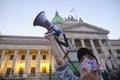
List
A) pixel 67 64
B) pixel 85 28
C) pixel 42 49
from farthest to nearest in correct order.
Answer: pixel 85 28 → pixel 42 49 → pixel 67 64

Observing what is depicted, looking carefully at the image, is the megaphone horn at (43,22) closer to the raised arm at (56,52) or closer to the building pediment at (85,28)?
the raised arm at (56,52)

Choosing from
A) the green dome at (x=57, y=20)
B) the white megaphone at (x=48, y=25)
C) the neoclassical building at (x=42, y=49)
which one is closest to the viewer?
the white megaphone at (x=48, y=25)

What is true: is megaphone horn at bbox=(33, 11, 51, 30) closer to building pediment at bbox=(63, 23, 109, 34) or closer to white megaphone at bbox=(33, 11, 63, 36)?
white megaphone at bbox=(33, 11, 63, 36)

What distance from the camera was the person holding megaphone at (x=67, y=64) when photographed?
1.20 metres

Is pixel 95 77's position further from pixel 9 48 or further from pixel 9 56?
pixel 9 56

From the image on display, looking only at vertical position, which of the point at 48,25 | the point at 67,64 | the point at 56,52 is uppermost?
the point at 48,25

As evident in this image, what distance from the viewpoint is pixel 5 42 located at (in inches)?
1178

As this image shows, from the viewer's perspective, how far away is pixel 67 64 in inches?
64.4

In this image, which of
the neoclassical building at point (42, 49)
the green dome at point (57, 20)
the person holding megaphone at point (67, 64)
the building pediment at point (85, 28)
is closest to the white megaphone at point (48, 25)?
the person holding megaphone at point (67, 64)

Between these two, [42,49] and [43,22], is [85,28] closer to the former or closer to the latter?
Answer: [42,49]

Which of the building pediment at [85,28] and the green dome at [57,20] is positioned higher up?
the green dome at [57,20]

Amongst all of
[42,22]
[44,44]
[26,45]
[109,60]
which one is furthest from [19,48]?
[42,22]

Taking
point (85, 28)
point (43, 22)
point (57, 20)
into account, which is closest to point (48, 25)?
point (43, 22)

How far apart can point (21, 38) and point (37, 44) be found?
16.6ft
